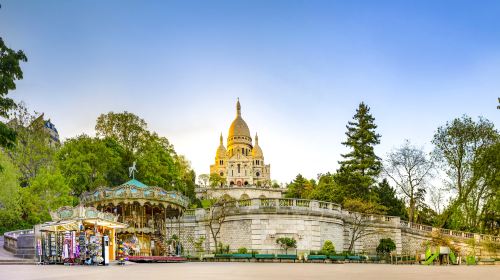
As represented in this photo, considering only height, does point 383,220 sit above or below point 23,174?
below

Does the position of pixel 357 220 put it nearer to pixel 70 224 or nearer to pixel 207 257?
pixel 207 257

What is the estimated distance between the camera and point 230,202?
43625 millimetres

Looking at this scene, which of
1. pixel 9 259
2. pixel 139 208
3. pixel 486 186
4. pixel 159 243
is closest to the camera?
pixel 9 259

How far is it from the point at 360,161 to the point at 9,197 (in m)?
39.6

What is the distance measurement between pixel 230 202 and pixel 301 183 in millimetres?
84732

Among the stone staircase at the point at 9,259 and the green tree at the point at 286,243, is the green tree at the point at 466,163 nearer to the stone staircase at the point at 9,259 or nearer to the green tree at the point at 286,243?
the green tree at the point at 286,243

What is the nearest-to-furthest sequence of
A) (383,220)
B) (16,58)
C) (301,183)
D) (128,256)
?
(16,58), (128,256), (383,220), (301,183)

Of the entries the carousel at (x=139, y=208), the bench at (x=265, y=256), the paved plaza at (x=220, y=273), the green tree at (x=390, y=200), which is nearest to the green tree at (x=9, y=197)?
the carousel at (x=139, y=208)

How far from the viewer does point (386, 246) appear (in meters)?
47.8

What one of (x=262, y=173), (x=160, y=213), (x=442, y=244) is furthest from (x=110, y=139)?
(x=262, y=173)

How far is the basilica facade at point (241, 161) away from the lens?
7323 inches

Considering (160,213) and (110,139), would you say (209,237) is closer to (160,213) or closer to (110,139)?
(160,213)

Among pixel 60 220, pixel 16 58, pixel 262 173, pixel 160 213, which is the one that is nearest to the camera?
pixel 16 58

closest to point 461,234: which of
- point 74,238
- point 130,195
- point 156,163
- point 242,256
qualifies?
point 242,256
